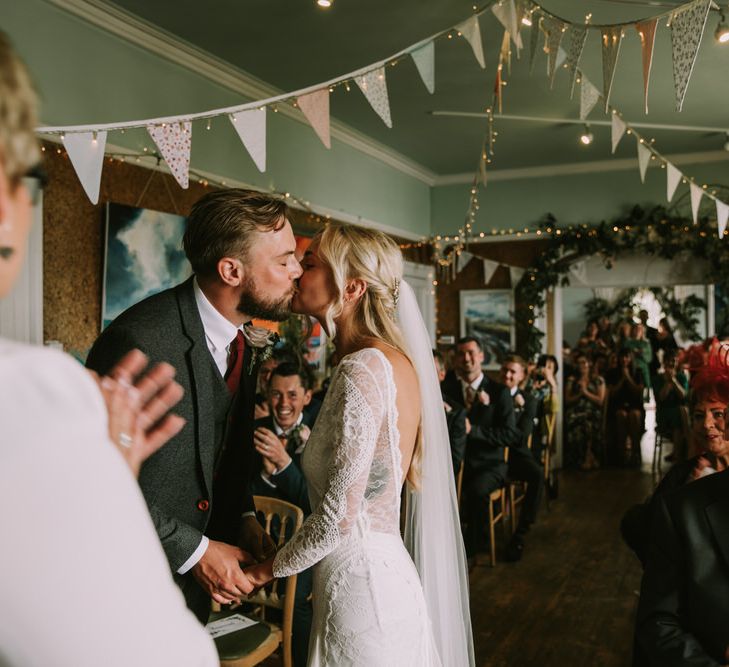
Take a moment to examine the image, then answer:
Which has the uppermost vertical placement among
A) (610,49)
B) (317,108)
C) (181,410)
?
(610,49)

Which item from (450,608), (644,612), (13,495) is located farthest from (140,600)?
(450,608)

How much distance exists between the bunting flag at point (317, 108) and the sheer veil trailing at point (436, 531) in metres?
1.19

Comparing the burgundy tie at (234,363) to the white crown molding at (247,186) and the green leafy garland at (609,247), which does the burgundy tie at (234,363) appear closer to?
the white crown molding at (247,186)

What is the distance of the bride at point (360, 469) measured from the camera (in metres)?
1.86

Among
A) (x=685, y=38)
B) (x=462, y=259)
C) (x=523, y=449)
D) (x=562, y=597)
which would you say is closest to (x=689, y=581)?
(x=685, y=38)

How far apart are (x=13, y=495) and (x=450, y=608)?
231 cm

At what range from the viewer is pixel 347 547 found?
6.33ft

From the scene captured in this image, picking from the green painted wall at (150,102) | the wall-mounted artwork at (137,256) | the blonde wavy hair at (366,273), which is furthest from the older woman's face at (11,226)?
the wall-mounted artwork at (137,256)

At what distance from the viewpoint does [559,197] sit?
9078 millimetres

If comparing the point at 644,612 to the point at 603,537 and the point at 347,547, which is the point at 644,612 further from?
the point at 603,537

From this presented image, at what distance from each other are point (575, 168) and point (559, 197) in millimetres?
410

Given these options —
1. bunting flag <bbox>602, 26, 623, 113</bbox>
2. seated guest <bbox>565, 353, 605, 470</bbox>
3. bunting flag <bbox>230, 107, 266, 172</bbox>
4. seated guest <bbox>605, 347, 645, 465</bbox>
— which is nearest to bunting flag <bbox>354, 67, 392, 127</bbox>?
bunting flag <bbox>230, 107, 266, 172</bbox>

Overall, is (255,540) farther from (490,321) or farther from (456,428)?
(490,321)

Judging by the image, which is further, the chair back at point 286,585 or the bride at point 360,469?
the chair back at point 286,585
